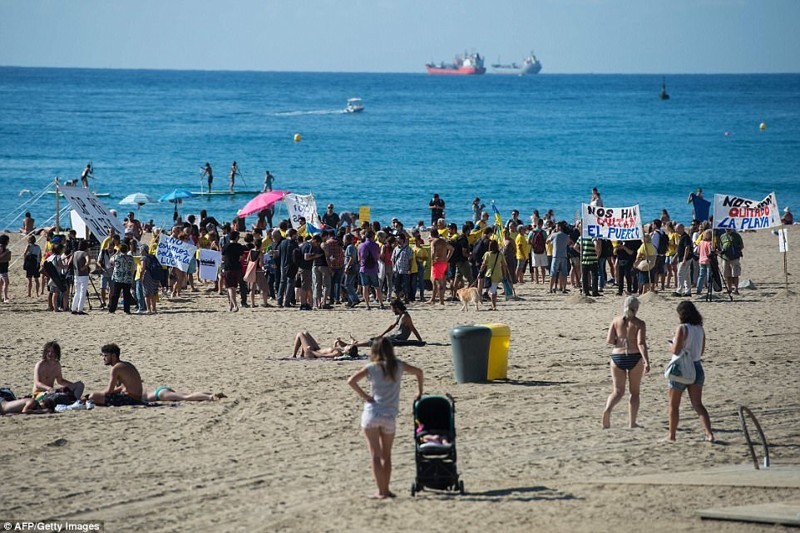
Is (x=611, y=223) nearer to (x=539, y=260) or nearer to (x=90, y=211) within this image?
(x=539, y=260)

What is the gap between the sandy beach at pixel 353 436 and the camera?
27.4ft

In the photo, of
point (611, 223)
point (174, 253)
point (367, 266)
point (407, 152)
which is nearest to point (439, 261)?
point (367, 266)

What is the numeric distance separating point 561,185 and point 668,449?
156ft

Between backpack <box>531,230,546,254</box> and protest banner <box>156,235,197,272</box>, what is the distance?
6.93m

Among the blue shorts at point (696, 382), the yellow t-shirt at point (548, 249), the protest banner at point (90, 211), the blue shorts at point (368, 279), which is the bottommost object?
the blue shorts at point (696, 382)

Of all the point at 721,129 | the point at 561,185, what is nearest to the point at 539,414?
the point at 561,185

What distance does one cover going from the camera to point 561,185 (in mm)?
56781

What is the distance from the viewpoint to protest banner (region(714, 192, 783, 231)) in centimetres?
1997

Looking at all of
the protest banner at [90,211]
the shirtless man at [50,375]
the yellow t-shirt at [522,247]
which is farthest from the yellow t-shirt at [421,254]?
the shirtless man at [50,375]

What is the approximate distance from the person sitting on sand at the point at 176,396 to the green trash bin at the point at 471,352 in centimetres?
276

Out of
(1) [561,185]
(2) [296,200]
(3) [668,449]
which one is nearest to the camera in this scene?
(3) [668,449]

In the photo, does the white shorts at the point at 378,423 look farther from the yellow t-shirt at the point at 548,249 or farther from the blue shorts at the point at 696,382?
the yellow t-shirt at the point at 548,249

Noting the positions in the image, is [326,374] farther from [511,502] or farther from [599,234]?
[599,234]

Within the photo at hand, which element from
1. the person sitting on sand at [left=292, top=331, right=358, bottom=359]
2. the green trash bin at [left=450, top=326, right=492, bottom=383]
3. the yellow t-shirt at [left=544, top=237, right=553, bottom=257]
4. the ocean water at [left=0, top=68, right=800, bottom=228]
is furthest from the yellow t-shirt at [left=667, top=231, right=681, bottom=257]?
the ocean water at [left=0, top=68, right=800, bottom=228]
